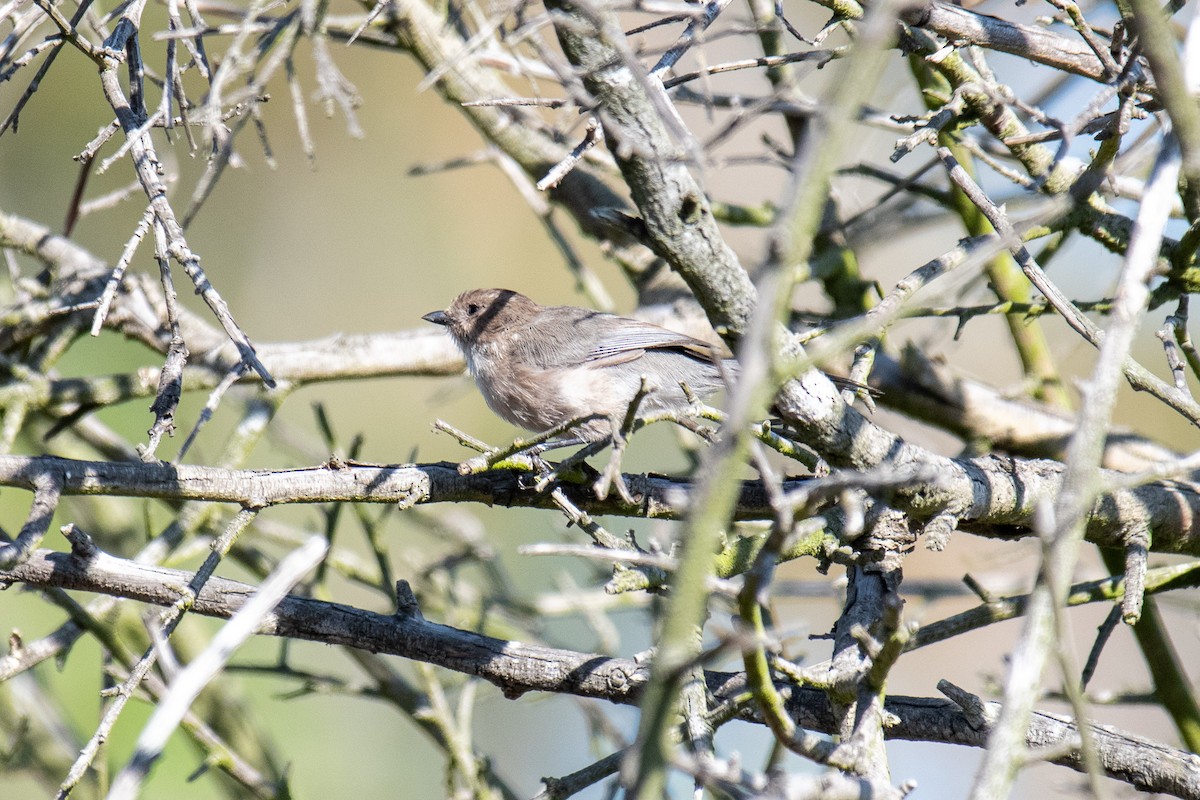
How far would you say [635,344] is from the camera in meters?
3.87

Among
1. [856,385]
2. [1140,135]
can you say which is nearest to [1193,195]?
[1140,135]

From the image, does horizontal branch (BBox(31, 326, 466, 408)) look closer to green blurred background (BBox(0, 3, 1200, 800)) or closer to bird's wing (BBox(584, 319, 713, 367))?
green blurred background (BBox(0, 3, 1200, 800))

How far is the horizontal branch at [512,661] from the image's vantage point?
2211mm

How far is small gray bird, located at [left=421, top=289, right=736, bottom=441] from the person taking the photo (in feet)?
12.7

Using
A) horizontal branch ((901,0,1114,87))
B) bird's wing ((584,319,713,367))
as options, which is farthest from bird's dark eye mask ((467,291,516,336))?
horizontal branch ((901,0,1114,87))

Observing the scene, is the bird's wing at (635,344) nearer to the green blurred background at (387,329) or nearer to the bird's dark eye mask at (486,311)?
the bird's dark eye mask at (486,311)

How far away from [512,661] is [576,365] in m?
1.77

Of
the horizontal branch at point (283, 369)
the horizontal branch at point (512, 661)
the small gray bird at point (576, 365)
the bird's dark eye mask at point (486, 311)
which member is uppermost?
the bird's dark eye mask at point (486, 311)

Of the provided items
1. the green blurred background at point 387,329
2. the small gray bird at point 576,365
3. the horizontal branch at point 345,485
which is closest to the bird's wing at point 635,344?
the small gray bird at point 576,365

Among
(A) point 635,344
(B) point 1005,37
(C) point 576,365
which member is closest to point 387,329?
(C) point 576,365

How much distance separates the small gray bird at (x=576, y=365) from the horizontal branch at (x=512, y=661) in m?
1.52

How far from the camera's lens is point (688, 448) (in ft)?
13.2

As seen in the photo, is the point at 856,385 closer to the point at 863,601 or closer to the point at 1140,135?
the point at 863,601

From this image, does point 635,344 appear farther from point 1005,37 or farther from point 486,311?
point 1005,37
